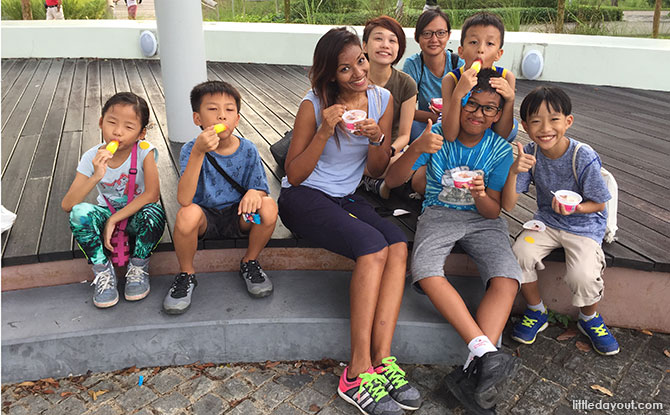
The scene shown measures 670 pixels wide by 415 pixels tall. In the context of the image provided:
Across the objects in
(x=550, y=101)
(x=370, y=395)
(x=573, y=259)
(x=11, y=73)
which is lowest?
(x=370, y=395)

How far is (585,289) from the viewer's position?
2.63m

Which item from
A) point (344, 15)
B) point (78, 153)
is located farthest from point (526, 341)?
point (344, 15)

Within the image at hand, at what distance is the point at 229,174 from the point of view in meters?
2.75

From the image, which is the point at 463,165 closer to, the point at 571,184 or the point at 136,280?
the point at 571,184

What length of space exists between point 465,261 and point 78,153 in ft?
9.45

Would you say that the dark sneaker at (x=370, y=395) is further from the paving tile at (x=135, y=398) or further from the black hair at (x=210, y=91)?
the black hair at (x=210, y=91)

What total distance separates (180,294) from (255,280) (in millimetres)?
358

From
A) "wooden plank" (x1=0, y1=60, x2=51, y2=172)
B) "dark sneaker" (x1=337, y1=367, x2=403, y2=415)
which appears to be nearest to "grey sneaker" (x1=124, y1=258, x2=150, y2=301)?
"dark sneaker" (x1=337, y1=367, x2=403, y2=415)

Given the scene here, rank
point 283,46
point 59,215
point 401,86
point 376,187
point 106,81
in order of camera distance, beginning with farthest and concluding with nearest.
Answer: point 283,46 → point 106,81 → point 376,187 → point 401,86 → point 59,215

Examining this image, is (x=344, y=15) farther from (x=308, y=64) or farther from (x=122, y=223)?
(x=122, y=223)

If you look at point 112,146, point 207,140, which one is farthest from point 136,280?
point 207,140

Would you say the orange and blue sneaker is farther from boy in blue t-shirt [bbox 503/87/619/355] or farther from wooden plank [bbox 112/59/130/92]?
wooden plank [bbox 112/59/130/92]

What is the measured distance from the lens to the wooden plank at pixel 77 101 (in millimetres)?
4809

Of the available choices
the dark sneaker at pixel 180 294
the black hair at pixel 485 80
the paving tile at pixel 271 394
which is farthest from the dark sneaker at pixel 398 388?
the black hair at pixel 485 80
